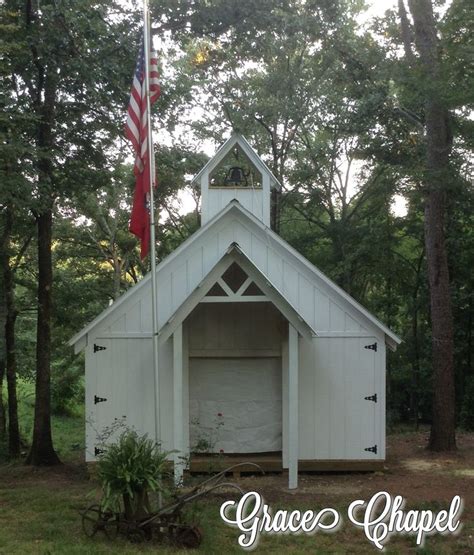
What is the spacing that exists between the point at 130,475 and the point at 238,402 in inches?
215

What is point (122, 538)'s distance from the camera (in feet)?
23.0

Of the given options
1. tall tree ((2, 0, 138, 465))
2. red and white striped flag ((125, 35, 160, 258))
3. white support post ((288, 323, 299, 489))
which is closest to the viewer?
red and white striped flag ((125, 35, 160, 258))

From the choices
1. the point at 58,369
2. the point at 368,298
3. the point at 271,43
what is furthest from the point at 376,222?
the point at 58,369

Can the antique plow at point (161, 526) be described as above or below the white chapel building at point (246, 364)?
below

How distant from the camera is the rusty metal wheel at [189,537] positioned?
6.88 meters

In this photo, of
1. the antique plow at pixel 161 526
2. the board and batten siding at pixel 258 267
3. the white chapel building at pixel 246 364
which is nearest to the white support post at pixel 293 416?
the white chapel building at pixel 246 364

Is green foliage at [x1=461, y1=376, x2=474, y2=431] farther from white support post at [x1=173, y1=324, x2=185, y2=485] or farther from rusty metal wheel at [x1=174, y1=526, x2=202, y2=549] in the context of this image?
rusty metal wheel at [x1=174, y1=526, x2=202, y2=549]

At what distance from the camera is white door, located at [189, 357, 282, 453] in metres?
12.0

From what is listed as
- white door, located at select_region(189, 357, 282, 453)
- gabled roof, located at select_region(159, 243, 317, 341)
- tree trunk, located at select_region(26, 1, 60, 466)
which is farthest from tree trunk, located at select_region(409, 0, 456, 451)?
tree trunk, located at select_region(26, 1, 60, 466)

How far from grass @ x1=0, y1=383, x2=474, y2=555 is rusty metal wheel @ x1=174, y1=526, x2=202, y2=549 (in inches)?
3.8

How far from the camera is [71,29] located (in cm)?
1103

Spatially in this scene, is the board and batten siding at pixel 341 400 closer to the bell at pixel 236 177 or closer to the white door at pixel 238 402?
the white door at pixel 238 402

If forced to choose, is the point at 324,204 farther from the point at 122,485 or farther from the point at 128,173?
the point at 122,485

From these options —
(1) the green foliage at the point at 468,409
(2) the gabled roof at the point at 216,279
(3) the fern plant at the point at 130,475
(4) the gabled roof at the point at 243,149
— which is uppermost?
(4) the gabled roof at the point at 243,149
